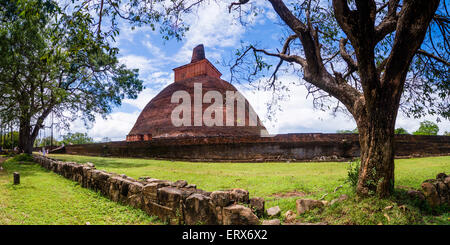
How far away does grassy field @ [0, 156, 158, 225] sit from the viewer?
3.50m

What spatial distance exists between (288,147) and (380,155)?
787 cm

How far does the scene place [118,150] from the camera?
1802 cm

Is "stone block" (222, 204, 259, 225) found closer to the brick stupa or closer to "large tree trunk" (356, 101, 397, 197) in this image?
"large tree trunk" (356, 101, 397, 197)

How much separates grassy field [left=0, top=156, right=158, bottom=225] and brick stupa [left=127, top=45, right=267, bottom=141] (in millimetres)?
16037

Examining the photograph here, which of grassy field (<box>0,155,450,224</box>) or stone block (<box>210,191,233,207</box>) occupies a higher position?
stone block (<box>210,191,233,207</box>)

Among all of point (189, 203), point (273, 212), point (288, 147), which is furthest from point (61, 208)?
point (288, 147)

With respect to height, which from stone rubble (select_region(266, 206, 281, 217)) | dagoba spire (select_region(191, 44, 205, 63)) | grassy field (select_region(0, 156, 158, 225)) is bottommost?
grassy field (select_region(0, 156, 158, 225))

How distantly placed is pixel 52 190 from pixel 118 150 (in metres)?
13.1

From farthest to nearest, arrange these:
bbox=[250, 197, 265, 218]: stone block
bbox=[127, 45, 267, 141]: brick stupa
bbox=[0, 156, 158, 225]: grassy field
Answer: bbox=[127, 45, 267, 141]: brick stupa, bbox=[0, 156, 158, 225]: grassy field, bbox=[250, 197, 265, 218]: stone block

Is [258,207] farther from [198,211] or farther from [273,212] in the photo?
[198,211]

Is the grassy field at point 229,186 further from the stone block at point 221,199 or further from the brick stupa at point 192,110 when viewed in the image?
the brick stupa at point 192,110

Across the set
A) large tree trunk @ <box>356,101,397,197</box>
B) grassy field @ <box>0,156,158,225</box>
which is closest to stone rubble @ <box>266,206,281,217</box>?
large tree trunk @ <box>356,101,397,197</box>

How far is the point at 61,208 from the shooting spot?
163 inches

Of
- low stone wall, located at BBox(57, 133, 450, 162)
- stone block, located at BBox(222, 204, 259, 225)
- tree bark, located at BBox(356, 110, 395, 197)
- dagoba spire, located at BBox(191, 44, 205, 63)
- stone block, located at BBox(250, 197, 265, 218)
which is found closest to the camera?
stone block, located at BBox(222, 204, 259, 225)
